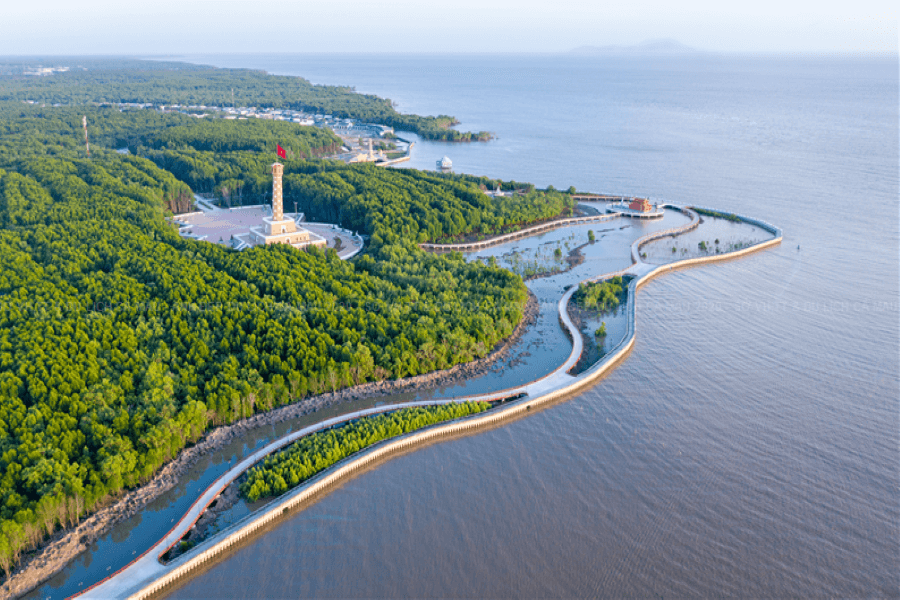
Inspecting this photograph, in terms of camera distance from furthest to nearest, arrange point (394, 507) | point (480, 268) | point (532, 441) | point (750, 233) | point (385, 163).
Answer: point (385, 163)
point (750, 233)
point (480, 268)
point (532, 441)
point (394, 507)

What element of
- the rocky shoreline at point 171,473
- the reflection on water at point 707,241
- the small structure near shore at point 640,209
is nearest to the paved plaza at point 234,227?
the rocky shoreline at point 171,473

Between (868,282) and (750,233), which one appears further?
(750,233)

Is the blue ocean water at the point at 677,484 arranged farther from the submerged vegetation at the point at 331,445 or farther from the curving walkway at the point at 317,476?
the submerged vegetation at the point at 331,445

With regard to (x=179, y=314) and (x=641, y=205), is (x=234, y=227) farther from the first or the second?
(x=641, y=205)

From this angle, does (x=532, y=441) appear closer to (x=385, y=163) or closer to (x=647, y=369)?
(x=647, y=369)

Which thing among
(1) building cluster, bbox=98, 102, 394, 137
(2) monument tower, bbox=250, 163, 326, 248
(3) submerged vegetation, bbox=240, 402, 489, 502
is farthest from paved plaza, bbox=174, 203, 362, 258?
(1) building cluster, bbox=98, 102, 394, 137

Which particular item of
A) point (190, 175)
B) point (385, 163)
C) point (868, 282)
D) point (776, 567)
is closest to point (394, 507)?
point (776, 567)
